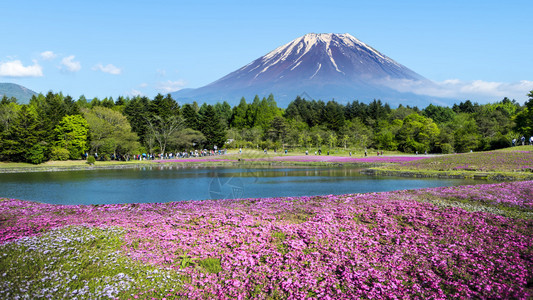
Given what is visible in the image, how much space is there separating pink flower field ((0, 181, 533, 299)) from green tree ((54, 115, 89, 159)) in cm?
5244

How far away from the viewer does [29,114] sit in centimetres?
5531

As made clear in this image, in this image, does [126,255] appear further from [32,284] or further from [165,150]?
[165,150]

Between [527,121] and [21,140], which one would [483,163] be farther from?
[21,140]

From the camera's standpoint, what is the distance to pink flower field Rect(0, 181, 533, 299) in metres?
7.12

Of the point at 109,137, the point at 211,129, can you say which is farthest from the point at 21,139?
the point at 211,129

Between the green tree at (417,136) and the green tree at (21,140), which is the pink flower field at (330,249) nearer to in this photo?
the green tree at (21,140)

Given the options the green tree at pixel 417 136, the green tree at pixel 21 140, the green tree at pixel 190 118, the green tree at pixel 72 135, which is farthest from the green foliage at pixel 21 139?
the green tree at pixel 417 136

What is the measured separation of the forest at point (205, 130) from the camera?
5684cm

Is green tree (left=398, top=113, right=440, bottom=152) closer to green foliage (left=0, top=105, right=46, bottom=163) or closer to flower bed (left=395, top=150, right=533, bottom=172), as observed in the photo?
flower bed (left=395, top=150, right=533, bottom=172)

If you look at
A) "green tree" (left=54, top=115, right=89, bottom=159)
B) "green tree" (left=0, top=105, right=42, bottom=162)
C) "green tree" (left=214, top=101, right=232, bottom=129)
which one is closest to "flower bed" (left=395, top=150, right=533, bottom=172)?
"green tree" (left=54, top=115, right=89, bottom=159)

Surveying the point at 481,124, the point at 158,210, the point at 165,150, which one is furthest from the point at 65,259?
the point at 481,124

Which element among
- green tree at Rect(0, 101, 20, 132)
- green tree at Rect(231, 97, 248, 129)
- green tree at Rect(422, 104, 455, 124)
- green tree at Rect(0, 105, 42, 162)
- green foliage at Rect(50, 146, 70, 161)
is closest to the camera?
green tree at Rect(0, 105, 42, 162)

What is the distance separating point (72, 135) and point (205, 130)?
2824 cm

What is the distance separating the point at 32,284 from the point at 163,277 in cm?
234
